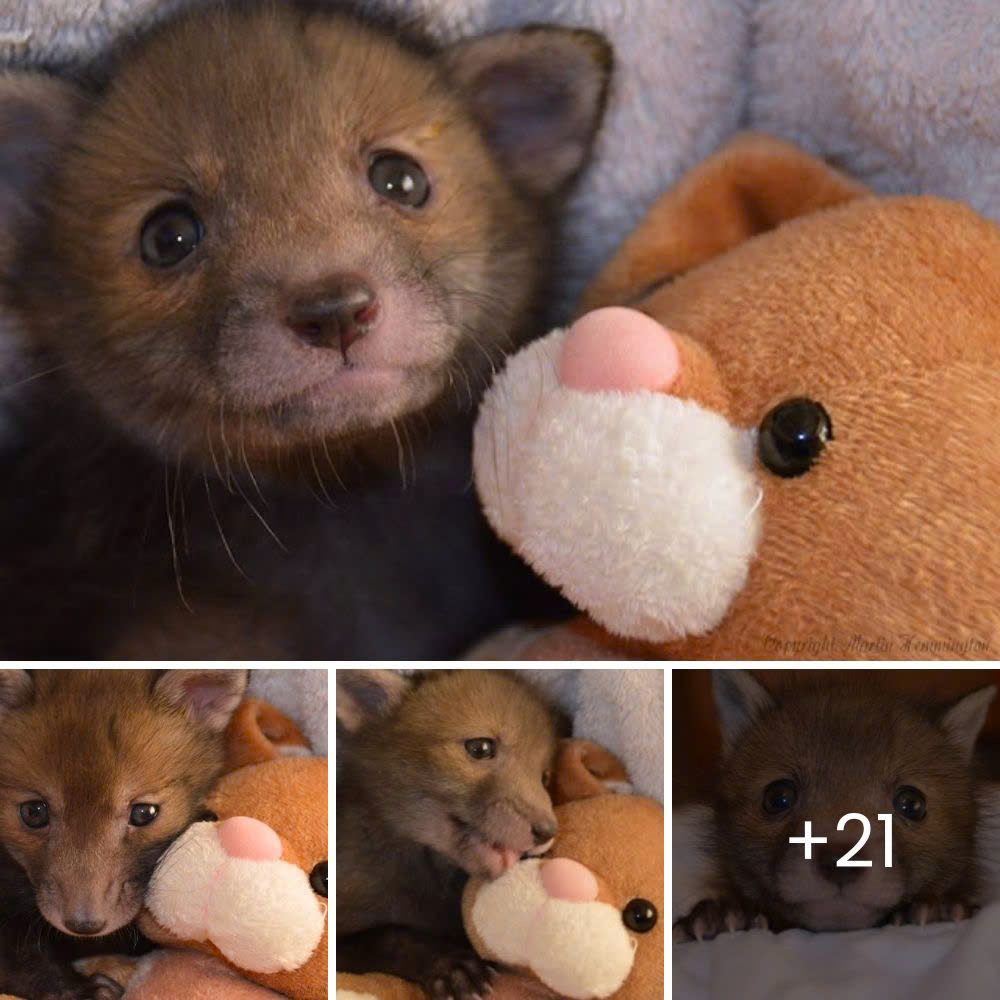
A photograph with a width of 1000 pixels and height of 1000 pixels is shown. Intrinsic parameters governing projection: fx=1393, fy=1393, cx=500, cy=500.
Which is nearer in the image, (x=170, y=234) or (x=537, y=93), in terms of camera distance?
(x=170, y=234)

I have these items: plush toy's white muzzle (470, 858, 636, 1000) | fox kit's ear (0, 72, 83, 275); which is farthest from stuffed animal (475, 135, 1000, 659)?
fox kit's ear (0, 72, 83, 275)

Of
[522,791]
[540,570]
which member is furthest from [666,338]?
[522,791]

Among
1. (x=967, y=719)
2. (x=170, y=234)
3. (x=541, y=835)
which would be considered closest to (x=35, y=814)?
(x=541, y=835)

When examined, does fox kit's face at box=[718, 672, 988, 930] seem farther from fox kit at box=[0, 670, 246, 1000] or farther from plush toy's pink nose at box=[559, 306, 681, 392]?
fox kit at box=[0, 670, 246, 1000]

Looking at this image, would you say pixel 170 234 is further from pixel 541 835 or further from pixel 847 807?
pixel 847 807

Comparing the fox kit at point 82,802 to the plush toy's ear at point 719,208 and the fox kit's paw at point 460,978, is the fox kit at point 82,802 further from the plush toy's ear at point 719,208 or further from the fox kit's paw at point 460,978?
the plush toy's ear at point 719,208

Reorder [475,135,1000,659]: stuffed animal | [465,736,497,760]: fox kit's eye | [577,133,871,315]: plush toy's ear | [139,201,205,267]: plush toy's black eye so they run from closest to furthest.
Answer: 1. [475,135,1000,659]: stuffed animal
2. [465,736,497,760]: fox kit's eye
3. [139,201,205,267]: plush toy's black eye
4. [577,133,871,315]: plush toy's ear
